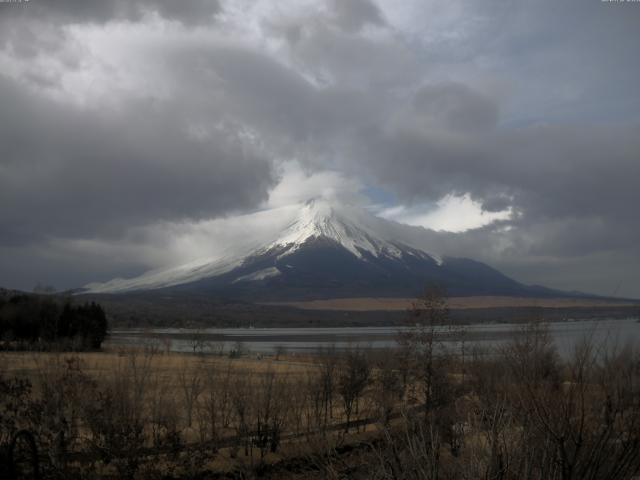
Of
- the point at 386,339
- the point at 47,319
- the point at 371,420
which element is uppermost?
the point at 47,319

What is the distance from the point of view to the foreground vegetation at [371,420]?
6.35m

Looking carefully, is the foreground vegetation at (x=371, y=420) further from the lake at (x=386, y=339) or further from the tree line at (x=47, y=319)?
the tree line at (x=47, y=319)

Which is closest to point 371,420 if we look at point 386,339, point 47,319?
point 47,319

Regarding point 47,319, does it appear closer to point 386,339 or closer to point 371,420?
point 386,339

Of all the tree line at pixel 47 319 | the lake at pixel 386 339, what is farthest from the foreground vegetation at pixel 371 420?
the tree line at pixel 47 319

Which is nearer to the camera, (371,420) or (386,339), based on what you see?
(371,420)

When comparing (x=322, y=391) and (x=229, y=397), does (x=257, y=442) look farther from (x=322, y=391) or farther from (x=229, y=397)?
(x=322, y=391)

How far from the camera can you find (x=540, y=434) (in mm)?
6855

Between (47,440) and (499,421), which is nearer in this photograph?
(499,421)

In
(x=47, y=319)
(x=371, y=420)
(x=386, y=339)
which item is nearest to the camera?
(x=371, y=420)

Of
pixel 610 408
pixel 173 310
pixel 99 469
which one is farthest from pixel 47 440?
pixel 173 310

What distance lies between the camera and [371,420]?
27672 millimetres

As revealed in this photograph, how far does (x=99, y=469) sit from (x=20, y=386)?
13.0ft

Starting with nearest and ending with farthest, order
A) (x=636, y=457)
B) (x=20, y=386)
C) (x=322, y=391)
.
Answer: (x=636, y=457) < (x=20, y=386) < (x=322, y=391)
